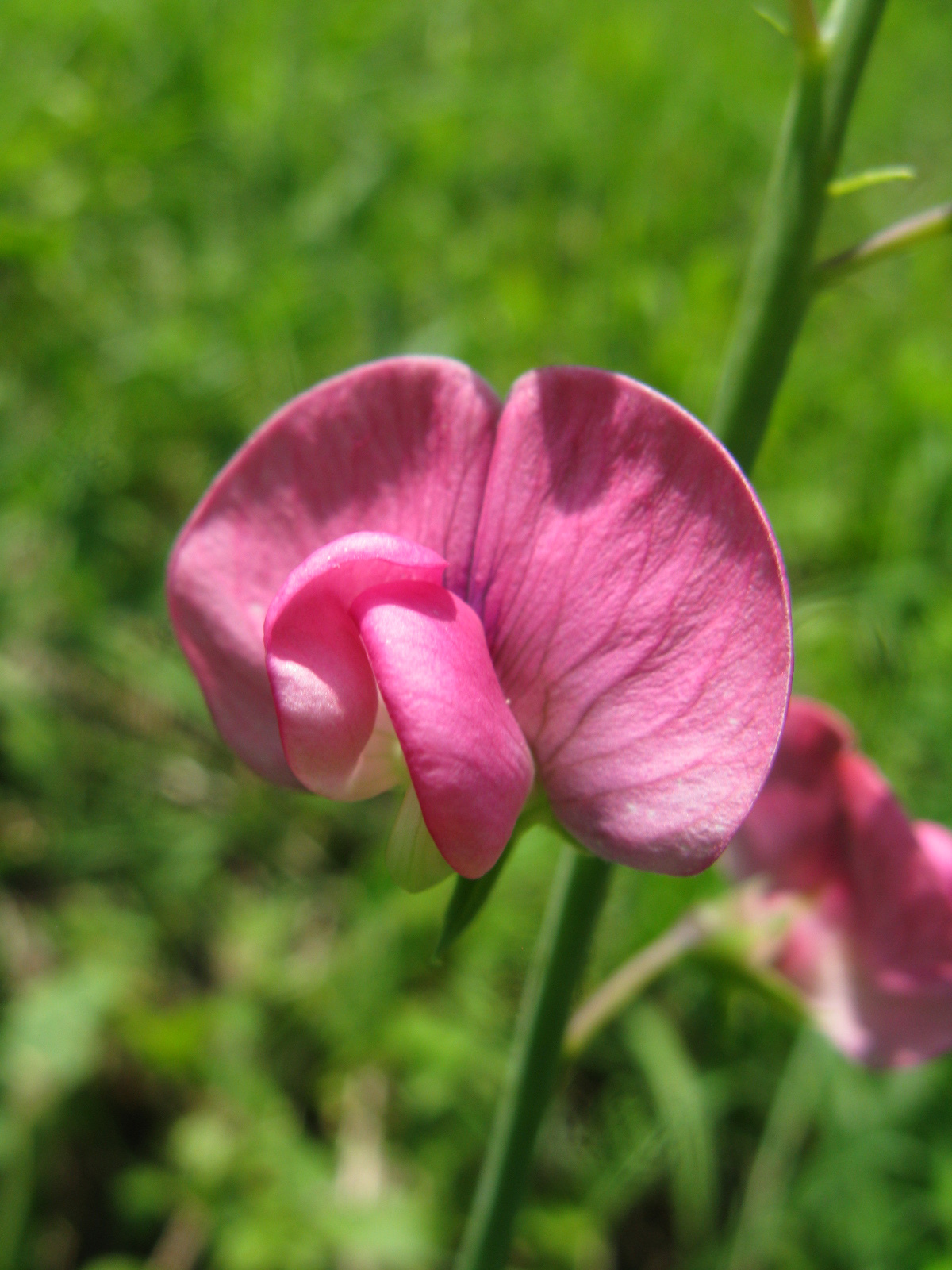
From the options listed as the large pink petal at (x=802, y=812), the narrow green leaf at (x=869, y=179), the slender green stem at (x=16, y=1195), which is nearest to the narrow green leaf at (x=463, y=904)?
the large pink petal at (x=802, y=812)

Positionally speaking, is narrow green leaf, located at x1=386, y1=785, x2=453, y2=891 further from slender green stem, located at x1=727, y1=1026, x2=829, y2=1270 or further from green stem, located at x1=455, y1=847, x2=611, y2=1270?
slender green stem, located at x1=727, y1=1026, x2=829, y2=1270

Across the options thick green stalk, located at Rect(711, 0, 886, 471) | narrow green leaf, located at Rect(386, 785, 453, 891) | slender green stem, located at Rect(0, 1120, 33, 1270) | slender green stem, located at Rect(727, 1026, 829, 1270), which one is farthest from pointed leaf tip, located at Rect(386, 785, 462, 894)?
slender green stem, located at Rect(0, 1120, 33, 1270)

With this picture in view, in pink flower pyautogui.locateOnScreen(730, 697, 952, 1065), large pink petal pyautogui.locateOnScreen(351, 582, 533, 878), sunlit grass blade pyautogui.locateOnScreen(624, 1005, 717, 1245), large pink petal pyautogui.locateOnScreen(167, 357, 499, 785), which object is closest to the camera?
large pink petal pyautogui.locateOnScreen(351, 582, 533, 878)

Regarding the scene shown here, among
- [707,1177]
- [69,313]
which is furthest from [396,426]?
[69,313]

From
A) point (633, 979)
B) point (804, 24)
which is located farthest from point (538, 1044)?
point (804, 24)

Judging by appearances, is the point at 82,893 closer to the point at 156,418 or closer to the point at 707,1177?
the point at 156,418

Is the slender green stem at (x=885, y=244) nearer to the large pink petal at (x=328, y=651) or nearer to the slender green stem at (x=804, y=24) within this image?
the slender green stem at (x=804, y=24)

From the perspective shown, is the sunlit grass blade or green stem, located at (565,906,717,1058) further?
the sunlit grass blade

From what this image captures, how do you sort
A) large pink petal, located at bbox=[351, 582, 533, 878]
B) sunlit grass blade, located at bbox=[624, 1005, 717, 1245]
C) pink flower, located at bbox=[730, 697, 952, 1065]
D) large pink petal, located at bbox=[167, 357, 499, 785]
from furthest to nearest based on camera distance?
sunlit grass blade, located at bbox=[624, 1005, 717, 1245], pink flower, located at bbox=[730, 697, 952, 1065], large pink petal, located at bbox=[167, 357, 499, 785], large pink petal, located at bbox=[351, 582, 533, 878]
